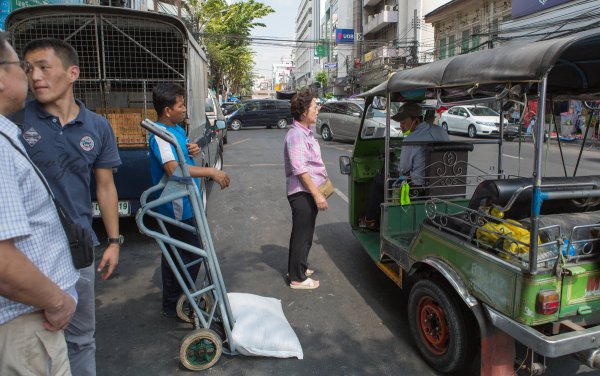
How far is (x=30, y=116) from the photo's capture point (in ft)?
7.27

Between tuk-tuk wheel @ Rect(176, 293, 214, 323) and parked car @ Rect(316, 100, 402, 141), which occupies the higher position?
parked car @ Rect(316, 100, 402, 141)

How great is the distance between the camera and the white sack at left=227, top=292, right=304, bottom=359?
3.03 metres

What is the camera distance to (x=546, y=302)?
7.47ft

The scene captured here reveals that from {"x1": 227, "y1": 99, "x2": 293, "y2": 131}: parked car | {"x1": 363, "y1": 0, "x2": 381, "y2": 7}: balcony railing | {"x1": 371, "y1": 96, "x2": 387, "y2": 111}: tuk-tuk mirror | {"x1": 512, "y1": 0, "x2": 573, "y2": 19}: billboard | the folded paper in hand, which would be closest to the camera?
the folded paper in hand

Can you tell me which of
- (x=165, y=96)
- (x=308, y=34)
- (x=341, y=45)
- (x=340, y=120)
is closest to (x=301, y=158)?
(x=165, y=96)

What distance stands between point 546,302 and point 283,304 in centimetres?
222

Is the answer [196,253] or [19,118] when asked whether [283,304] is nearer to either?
[196,253]

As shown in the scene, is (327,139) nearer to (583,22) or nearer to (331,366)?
(583,22)

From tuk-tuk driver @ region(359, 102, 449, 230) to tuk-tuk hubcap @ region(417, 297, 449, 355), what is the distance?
52.3 inches

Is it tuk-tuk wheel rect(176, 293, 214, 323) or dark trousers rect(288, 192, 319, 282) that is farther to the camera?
dark trousers rect(288, 192, 319, 282)

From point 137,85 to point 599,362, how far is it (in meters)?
7.40

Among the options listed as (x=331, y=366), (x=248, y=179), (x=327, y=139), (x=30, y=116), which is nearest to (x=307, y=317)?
(x=331, y=366)

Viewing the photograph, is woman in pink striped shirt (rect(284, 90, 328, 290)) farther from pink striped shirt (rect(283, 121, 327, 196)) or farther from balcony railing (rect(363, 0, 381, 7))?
balcony railing (rect(363, 0, 381, 7))

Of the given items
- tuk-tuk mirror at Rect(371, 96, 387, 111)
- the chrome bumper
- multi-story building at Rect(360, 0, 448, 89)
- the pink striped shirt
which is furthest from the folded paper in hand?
multi-story building at Rect(360, 0, 448, 89)
